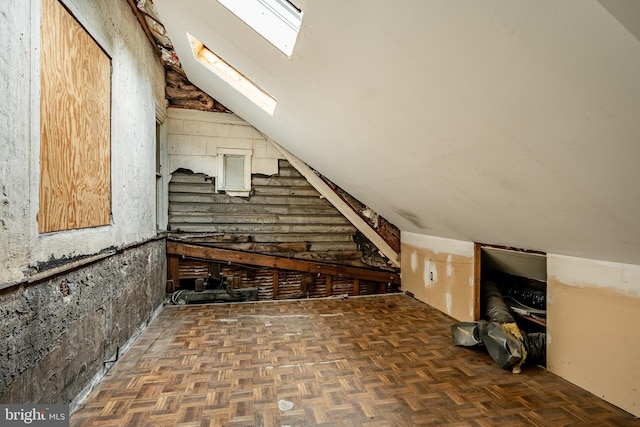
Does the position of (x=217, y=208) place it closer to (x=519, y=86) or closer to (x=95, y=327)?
(x=95, y=327)

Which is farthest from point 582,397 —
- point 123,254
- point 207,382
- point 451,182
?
point 123,254

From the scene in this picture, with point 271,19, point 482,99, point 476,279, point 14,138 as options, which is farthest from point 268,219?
point 482,99

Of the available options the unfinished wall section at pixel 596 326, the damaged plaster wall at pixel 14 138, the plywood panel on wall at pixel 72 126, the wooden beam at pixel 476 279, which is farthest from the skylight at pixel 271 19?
the wooden beam at pixel 476 279

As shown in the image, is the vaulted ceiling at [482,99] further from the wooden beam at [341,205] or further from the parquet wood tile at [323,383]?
the wooden beam at [341,205]

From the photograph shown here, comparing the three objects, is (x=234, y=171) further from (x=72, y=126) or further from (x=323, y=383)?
(x=323, y=383)

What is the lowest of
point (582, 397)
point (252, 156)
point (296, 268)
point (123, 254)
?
point (582, 397)

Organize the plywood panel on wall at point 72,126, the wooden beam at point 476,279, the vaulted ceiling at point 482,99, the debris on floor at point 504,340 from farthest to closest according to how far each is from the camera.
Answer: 1. the wooden beam at point 476,279
2. the debris on floor at point 504,340
3. the plywood panel on wall at point 72,126
4. the vaulted ceiling at point 482,99

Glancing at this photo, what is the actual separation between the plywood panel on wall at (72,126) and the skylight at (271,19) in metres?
0.95

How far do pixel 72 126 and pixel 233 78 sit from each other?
2090mm

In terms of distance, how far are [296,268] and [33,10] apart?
155 inches

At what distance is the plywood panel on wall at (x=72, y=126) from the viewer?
1.72 metres

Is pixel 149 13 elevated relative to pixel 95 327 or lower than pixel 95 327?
elevated

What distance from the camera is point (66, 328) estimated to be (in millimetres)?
1881

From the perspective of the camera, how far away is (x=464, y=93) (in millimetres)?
1467
